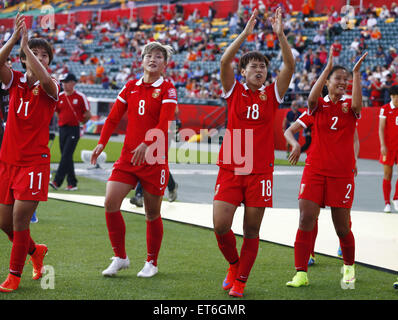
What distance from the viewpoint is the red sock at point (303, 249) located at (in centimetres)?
566

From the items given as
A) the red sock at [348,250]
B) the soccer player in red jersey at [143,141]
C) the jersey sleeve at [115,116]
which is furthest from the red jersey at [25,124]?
the red sock at [348,250]

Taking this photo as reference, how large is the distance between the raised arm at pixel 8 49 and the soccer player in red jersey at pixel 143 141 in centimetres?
104

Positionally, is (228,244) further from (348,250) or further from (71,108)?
(71,108)

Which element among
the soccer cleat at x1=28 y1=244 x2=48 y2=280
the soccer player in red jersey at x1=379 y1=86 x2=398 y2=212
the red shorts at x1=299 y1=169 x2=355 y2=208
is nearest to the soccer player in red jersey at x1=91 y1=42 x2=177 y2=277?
the soccer cleat at x1=28 y1=244 x2=48 y2=280

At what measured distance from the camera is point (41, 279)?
18.1ft

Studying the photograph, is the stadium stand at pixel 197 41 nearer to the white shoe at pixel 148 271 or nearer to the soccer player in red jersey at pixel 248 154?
the white shoe at pixel 148 271

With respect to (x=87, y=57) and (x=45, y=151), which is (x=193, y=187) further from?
(x=87, y=57)

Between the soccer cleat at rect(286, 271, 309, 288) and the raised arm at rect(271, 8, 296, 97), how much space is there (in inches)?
63.7

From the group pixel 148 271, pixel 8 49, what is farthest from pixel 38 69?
pixel 148 271

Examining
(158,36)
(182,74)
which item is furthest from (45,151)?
(158,36)

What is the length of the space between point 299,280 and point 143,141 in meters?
1.87
